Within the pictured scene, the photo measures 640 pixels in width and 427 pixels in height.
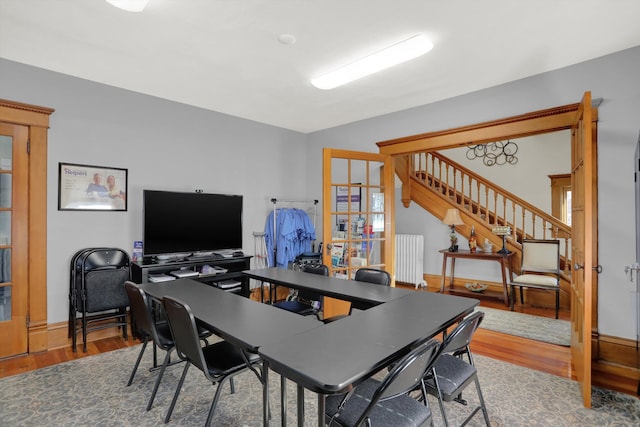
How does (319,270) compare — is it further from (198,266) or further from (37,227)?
(37,227)

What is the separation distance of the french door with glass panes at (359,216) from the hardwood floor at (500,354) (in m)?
1.29

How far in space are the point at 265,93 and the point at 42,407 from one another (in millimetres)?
3380

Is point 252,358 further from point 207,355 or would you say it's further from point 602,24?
point 602,24

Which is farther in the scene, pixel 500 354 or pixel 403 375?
pixel 500 354

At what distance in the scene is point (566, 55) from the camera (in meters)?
2.83

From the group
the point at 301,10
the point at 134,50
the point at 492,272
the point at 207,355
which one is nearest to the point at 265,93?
the point at 134,50

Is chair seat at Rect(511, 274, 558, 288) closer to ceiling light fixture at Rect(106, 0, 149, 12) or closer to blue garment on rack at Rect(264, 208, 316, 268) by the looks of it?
blue garment on rack at Rect(264, 208, 316, 268)

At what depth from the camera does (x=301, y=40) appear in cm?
262

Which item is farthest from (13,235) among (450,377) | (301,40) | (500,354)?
(500,354)

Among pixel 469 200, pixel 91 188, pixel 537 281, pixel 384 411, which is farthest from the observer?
pixel 469 200

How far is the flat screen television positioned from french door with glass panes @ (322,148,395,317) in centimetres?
139

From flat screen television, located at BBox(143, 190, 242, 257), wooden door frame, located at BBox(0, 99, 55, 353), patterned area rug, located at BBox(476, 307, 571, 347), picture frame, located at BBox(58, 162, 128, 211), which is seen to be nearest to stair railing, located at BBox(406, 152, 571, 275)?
patterned area rug, located at BBox(476, 307, 571, 347)

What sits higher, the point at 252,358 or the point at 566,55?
the point at 566,55

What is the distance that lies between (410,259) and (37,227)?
5056mm
